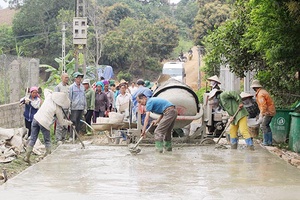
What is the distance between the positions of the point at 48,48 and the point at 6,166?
49.0 meters

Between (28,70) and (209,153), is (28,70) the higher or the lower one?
the higher one

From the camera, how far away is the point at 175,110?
1516 centimetres

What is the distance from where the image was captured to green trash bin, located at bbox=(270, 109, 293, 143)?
689 inches

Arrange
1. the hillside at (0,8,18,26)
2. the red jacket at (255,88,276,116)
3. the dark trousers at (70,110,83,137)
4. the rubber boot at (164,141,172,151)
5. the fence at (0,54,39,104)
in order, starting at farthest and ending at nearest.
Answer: the hillside at (0,8,18,26)
the fence at (0,54,39,104)
the dark trousers at (70,110,83,137)
the red jacket at (255,88,276,116)
the rubber boot at (164,141,172,151)

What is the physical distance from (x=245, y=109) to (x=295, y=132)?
4.18ft

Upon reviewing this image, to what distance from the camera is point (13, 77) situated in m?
21.4

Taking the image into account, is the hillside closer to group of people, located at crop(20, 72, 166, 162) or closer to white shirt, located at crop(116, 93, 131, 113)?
group of people, located at crop(20, 72, 166, 162)

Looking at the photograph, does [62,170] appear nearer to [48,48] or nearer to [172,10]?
[48,48]

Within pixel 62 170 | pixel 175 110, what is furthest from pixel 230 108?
pixel 62 170

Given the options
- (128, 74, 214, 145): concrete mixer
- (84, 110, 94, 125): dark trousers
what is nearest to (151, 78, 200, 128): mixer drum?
(128, 74, 214, 145): concrete mixer

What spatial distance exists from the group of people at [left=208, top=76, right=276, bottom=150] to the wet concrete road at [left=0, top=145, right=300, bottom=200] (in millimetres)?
655

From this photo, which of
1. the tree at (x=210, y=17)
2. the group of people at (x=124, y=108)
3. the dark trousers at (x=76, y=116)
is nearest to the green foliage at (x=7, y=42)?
the tree at (x=210, y=17)

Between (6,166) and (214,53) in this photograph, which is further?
(214,53)

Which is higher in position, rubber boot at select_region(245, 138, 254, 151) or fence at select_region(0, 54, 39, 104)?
fence at select_region(0, 54, 39, 104)
